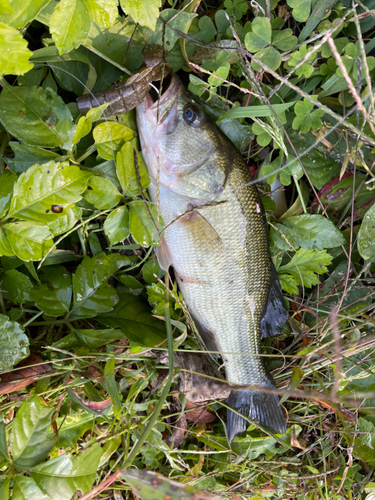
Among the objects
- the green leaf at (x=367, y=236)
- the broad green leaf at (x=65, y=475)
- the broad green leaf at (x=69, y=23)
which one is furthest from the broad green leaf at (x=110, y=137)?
the green leaf at (x=367, y=236)

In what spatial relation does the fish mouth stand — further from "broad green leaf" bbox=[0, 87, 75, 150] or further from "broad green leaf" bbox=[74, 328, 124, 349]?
"broad green leaf" bbox=[74, 328, 124, 349]

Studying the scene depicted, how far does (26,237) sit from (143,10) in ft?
3.14

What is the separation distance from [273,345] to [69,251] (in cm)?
136

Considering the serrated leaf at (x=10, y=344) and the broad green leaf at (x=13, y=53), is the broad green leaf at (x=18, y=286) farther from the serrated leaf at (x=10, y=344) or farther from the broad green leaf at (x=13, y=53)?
the broad green leaf at (x=13, y=53)

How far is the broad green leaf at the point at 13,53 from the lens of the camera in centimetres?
104

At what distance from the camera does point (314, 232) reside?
1996mm

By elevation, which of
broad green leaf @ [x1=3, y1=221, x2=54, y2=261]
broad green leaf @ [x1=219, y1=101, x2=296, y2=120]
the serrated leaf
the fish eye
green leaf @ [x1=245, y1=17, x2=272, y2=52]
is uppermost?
green leaf @ [x1=245, y1=17, x2=272, y2=52]

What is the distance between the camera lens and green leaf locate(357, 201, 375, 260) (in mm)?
2006

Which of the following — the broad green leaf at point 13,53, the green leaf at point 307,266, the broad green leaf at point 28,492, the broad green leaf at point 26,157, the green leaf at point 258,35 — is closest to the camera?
the broad green leaf at point 13,53

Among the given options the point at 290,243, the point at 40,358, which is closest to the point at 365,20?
the point at 290,243

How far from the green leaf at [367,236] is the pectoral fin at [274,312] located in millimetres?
538

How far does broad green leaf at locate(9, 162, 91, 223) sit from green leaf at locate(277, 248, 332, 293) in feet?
4.00

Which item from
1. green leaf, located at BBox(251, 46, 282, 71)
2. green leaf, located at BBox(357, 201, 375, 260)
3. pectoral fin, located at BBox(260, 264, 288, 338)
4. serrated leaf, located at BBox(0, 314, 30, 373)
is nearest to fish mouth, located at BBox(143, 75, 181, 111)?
green leaf, located at BBox(251, 46, 282, 71)

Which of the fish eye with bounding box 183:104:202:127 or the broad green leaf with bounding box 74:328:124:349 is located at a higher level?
the fish eye with bounding box 183:104:202:127
